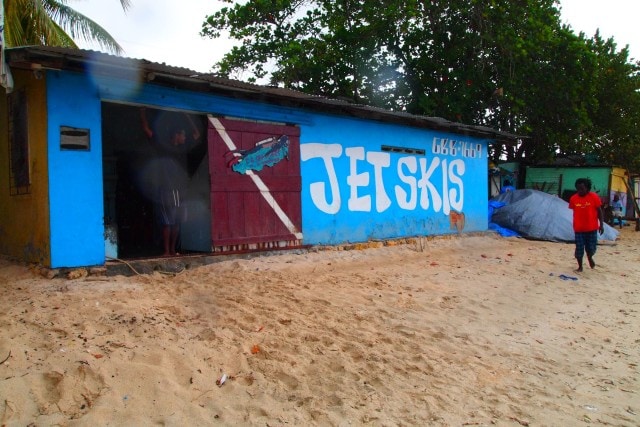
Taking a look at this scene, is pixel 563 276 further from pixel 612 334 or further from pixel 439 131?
pixel 439 131

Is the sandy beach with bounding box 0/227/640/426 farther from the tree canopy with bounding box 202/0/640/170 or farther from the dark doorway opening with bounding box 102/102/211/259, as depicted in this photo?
the tree canopy with bounding box 202/0/640/170

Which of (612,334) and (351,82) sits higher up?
(351,82)

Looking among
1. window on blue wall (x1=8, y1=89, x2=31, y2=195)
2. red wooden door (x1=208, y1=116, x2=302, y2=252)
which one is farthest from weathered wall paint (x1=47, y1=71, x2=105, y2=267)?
red wooden door (x1=208, y1=116, x2=302, y2=252)

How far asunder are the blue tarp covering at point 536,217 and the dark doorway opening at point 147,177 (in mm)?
9232

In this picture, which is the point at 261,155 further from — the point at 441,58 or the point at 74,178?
the point at 441,58

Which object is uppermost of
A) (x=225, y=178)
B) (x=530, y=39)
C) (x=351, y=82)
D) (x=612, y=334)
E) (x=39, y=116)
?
(x=530, y=39)

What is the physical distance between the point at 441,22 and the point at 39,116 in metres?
14.3

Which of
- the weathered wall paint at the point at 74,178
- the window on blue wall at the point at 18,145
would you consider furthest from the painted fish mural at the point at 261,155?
the window on blue wall at the point at 18,145

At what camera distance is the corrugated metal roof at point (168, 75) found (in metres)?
5.10

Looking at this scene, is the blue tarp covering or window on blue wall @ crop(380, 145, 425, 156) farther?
the blue tarp covering

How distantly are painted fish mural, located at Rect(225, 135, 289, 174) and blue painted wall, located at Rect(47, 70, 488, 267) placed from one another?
16.2 inches

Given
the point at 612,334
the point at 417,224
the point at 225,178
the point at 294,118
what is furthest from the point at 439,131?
the point at 612,334

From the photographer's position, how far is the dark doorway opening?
7.30m

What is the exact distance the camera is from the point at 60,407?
3014 mm
